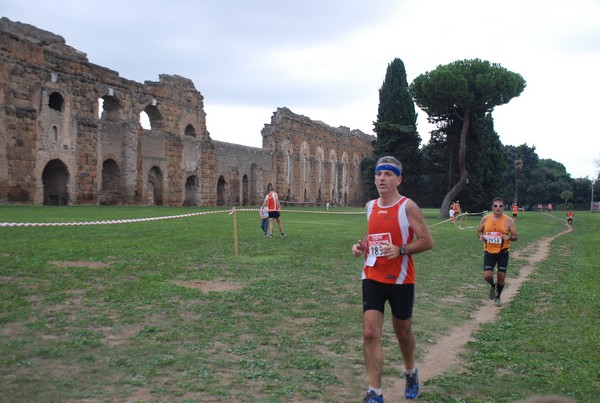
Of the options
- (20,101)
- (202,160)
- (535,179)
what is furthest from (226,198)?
(535,179)

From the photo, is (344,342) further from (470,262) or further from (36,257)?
(470,262)

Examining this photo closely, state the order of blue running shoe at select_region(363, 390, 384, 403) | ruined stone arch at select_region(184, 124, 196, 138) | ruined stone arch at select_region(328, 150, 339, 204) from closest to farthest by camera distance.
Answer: blue running shoe at select_region(363, 390, 384, 403) → ruined stone arch at select_region(184, 124, 196, 138) → ruined stone arch at select_region(328, 150, 339, 204)

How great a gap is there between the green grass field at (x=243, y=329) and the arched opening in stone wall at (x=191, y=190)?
88.4 ft

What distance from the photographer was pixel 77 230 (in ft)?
50.9

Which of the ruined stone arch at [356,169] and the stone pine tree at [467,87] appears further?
the ruined stone arch at [356,169]

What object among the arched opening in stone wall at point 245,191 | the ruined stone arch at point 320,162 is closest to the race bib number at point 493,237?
the arched opening in stone wall at point 245,191

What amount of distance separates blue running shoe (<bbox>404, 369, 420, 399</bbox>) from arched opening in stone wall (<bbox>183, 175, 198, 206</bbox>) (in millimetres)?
35523

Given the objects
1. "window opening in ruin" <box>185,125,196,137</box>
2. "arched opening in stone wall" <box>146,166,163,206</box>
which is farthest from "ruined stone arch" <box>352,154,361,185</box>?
"arched opening in stone wall" <box>146,166,163,206</box>

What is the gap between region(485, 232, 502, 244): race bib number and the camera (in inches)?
331

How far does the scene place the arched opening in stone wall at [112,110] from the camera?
33.1 metres

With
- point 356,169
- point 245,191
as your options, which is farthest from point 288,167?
point 356,169

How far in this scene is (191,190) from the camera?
39.2 meters

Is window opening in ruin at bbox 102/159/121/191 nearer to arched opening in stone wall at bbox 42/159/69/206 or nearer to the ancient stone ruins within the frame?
the ancient stone ruins

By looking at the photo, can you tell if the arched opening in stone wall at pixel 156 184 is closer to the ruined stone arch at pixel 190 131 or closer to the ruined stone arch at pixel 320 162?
the ruined stone arch at pixel 190 131
